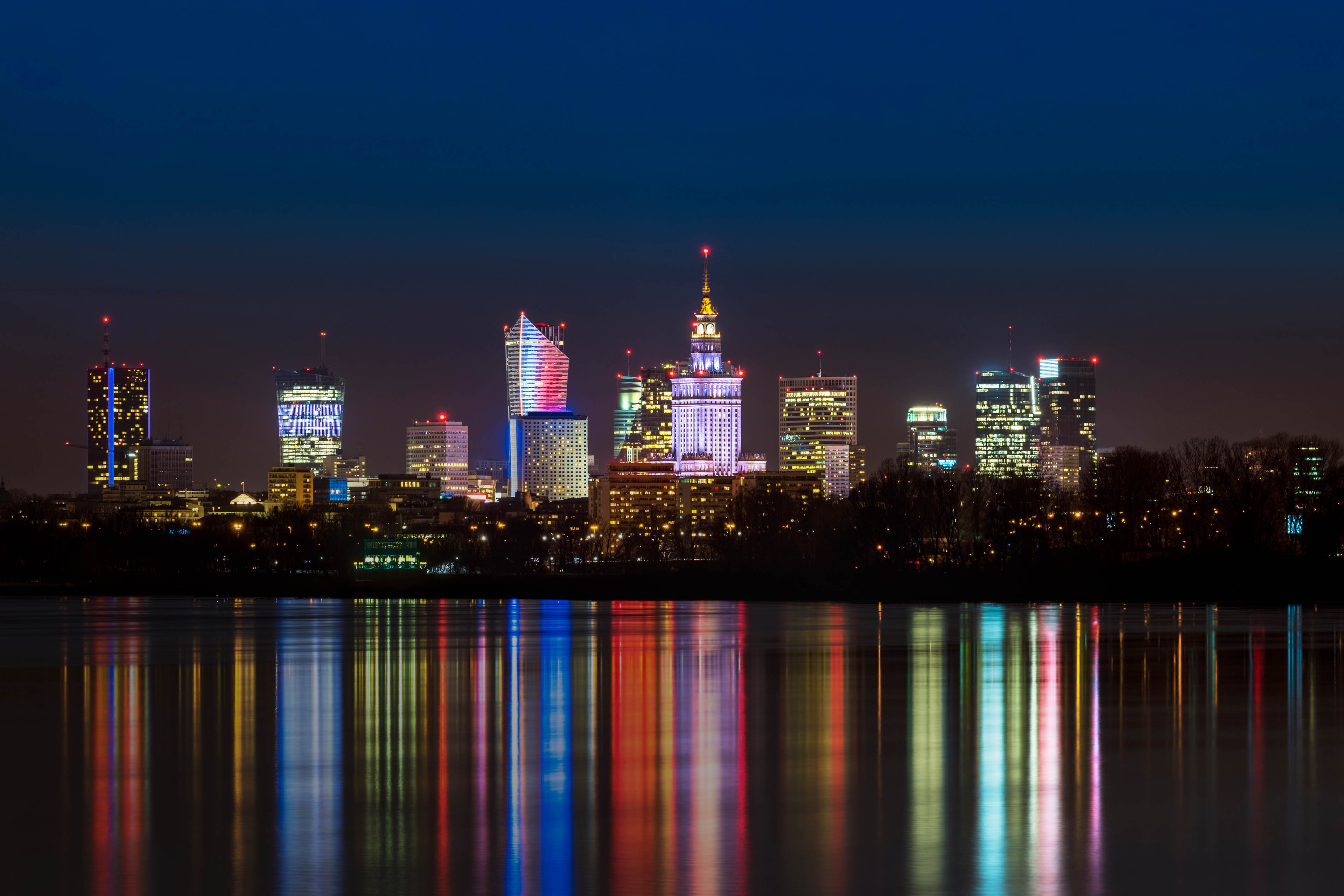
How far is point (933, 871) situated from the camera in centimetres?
1247

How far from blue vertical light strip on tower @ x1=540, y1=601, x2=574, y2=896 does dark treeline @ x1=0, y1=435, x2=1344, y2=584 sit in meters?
55.8

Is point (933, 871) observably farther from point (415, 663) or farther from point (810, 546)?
point (810, 546)

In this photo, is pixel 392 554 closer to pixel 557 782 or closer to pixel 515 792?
pixel 557 782

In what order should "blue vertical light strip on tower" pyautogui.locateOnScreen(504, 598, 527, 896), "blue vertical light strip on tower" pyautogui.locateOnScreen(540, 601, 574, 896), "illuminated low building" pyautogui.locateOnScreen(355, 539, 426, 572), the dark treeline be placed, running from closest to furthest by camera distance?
1. "blue vertical light strip on tower" pyautogui.locateOnScreen(504, 598, 527, 896)
2. "blue vertical light strip on tower" pyautogui.locateOnScreen(540, 601, 574, 896)
3. the dark treeline
4. "illuminated low building" pyautogui.locateOnScreen(355, 539, 426, 572)

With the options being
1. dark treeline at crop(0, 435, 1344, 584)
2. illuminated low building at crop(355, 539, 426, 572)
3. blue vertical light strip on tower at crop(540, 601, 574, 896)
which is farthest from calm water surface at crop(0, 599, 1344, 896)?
illuminated low building at crop(355, 539, 426, 572)

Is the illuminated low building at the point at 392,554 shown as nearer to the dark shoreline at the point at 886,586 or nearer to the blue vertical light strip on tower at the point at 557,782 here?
the dark shoreline at the point at 886,586

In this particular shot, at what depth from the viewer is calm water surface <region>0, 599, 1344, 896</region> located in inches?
497

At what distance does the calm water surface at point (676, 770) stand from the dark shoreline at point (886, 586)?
1502 inches

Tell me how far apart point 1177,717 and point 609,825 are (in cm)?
1134

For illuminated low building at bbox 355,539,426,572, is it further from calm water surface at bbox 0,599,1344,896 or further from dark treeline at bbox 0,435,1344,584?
calm water surface at bbox 0,599,1344,896

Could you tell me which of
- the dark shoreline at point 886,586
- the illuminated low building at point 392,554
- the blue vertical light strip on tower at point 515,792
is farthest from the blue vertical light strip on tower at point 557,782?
the illuminated low building at point 392,554

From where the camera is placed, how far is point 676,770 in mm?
18031

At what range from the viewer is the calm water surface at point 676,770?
41.4 feet

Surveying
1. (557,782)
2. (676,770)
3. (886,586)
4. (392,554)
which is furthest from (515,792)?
(392,554)
